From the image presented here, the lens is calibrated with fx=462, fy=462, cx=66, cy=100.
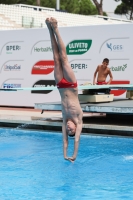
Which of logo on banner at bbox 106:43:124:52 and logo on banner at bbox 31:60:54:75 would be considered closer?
logo on banner at bbox 106:43:124:52

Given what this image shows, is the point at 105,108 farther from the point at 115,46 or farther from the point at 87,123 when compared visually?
the point at 115,46

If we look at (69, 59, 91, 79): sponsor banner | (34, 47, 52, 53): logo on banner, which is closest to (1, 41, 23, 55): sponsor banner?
(34, 47, 52, 53): logo on banner

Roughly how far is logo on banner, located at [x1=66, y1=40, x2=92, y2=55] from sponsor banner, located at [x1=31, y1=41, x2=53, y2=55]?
0.81m

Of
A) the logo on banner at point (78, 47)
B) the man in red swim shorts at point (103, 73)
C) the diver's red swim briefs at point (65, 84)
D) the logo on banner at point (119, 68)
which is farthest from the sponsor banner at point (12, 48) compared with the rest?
the diver's red swim briefs at point (65, 84)

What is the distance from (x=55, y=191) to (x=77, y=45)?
32.3 feet

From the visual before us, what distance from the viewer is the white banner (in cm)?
1564

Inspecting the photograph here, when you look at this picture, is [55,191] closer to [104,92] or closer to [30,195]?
[30,195]

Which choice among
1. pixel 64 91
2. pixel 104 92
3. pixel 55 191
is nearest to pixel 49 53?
pixel 104 92

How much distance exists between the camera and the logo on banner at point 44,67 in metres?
17.1

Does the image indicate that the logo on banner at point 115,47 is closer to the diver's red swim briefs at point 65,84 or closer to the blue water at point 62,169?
the blue water at point 62,169

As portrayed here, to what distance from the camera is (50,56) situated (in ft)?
56.3

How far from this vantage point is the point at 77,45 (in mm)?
16547

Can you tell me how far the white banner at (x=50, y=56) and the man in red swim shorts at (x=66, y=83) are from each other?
769 cm

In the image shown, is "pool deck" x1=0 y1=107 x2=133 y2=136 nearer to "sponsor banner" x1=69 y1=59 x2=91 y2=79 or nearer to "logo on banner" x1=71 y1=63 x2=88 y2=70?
"sponsor banner" x1=69 y1=59 x2=91 y2=79
